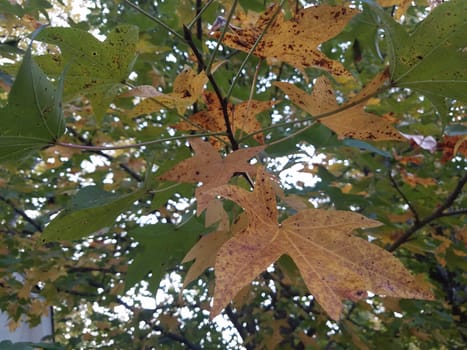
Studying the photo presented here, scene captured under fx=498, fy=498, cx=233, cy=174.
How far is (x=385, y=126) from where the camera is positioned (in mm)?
736

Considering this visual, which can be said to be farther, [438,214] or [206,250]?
[438,214]

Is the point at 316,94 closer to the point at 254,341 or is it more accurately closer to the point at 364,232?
the point at 364,232

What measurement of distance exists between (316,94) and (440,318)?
1.26 metres

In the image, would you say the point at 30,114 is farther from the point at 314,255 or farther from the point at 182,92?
the point at 314,255

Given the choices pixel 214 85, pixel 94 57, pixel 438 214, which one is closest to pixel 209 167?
pixel 214 85

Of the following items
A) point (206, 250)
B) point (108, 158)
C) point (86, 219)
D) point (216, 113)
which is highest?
point (108, 158)

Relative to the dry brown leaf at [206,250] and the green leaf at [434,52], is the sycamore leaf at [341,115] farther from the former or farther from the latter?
the dry brown leaf at [206,250]

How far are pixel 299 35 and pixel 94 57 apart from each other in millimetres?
300

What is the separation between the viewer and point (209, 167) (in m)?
0.70

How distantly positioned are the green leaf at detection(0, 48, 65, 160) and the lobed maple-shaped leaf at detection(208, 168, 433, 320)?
0.22 m

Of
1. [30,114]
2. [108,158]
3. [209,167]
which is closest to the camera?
[30,114]

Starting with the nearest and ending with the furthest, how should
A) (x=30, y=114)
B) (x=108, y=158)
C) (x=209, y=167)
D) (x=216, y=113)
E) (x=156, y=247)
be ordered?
(x=30, y=114)
(x=209, y=167)
(x=216, y=113)
(x=156, y=247)
(x=108, y=158)

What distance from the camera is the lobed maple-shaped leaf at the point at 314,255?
0.53m

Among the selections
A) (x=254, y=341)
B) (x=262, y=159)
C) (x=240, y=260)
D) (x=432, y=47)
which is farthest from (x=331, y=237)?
(x=254, y=341)
